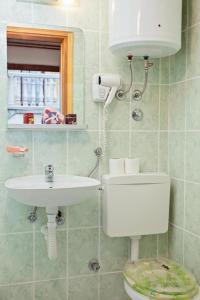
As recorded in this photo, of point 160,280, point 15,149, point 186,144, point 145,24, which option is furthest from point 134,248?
point 145,24

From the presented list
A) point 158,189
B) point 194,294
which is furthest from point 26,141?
point 194,294

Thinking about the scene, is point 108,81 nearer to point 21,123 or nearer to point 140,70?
point 140,70

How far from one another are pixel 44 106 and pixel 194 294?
1.23 m

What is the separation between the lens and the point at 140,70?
2090 millimetres

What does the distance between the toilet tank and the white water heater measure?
0.72 m

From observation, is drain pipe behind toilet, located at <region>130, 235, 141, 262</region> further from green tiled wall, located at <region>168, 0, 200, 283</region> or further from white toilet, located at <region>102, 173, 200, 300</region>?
green tiled wall, located at <region>168, 0, 200, 283</region>

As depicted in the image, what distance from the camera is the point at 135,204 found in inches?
76.5

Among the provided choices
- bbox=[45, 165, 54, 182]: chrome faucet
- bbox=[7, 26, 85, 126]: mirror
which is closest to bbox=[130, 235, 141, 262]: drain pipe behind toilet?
bbox=[45, 165, 54, 182]: chrome faucet

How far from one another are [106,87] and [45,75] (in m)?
0.35

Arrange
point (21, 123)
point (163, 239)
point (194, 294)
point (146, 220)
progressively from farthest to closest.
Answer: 1. point (163, 239)
2. point (146, 220)
3. point (21, 123)
4. point (194, 294)

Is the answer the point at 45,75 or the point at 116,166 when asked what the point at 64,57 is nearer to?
the point at 45,75

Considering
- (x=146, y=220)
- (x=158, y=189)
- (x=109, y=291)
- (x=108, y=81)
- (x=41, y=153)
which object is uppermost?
(x=108, y=81)

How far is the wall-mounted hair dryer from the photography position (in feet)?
6.39

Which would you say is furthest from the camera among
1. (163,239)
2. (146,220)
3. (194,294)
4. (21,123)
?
(163,239)
